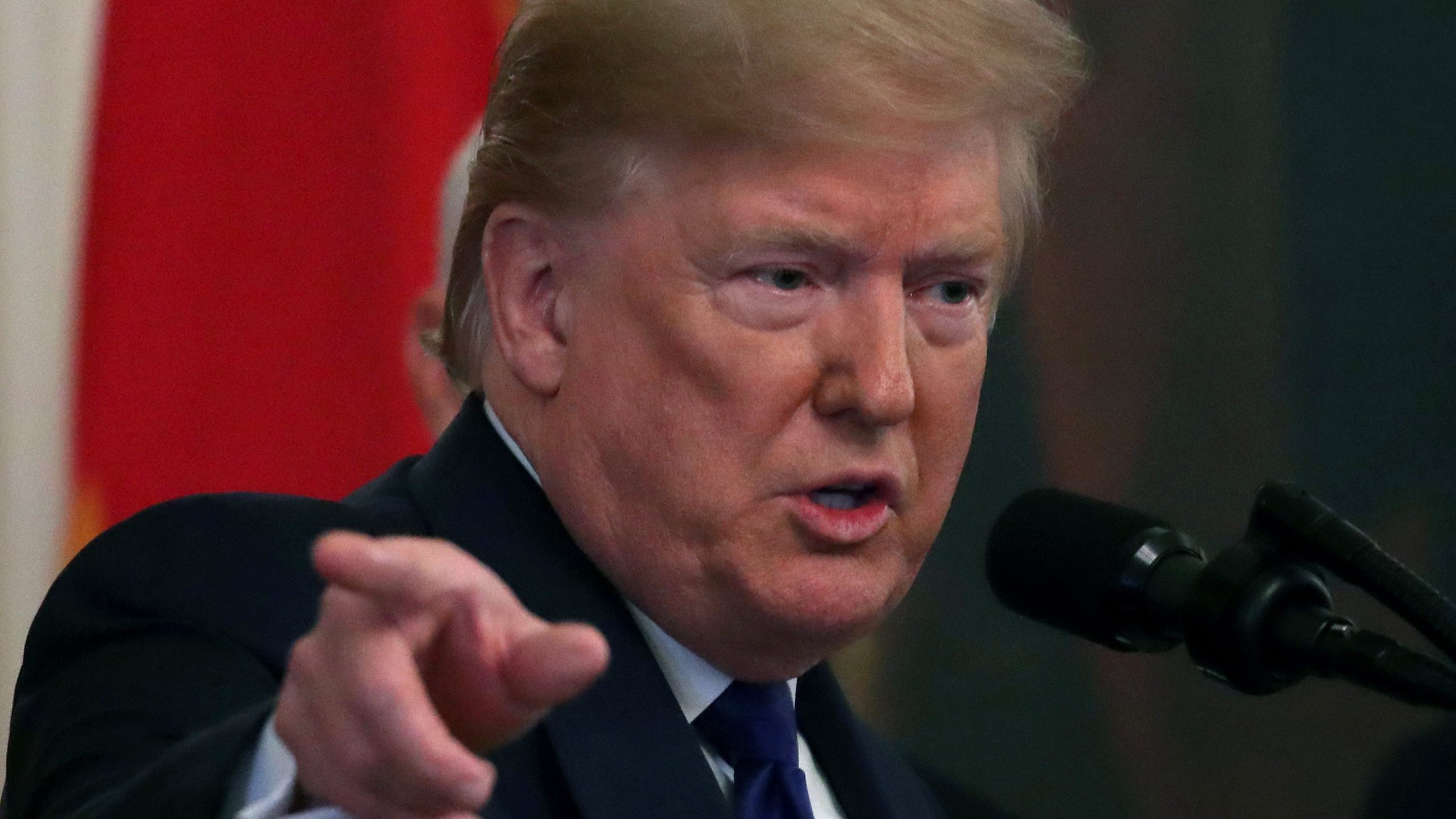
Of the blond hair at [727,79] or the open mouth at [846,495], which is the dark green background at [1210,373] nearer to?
the blond hair at [727,79]

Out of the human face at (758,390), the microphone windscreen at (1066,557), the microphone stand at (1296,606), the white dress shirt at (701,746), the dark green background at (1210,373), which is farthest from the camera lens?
the dark green background at (1210,373)

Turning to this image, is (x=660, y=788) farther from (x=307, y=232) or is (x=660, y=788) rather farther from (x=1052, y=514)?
(x=307, y=232)

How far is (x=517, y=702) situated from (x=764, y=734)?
25.4 inches

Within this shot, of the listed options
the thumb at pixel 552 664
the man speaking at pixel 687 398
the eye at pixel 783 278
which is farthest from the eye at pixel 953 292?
the thumb at pixel 552 664

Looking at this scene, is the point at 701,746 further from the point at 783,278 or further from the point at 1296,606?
the point at 1296,606

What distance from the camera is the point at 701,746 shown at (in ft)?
4.59

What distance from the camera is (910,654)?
2633 mm

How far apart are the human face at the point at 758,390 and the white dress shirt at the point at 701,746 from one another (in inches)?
0.9

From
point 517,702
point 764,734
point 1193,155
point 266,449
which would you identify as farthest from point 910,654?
point 517,702

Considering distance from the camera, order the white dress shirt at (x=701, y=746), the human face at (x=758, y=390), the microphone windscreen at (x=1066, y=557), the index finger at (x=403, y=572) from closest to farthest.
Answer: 1. the index finger at (x=403, y=572)
2. the white dress shirt at (x=701, y=746)
3. the microphone windscreen at (x=1066, y=557)
4. the human face at (x=758, y=390)

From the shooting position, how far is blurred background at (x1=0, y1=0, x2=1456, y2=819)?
2.42 metres

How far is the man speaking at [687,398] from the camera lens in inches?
49.9

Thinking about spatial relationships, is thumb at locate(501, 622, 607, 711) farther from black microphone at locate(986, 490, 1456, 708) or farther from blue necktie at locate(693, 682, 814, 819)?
blue necktie at locate(693, 682, 814, 819)

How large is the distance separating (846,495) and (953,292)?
20cm
